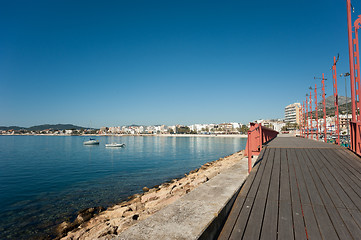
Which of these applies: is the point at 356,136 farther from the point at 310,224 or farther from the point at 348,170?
the point at 310,224

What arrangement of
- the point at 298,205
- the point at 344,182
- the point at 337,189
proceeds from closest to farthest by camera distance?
the point at 298,205, the point at 337,189, the point at 344,182

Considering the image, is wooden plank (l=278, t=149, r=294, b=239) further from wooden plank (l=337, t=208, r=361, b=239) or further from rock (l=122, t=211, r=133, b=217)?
rock (l=122, t=211, r=133, b=217)

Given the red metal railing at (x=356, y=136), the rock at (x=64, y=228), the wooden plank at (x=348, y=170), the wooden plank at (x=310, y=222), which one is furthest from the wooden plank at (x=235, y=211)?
the rock at (x=64, y=228)

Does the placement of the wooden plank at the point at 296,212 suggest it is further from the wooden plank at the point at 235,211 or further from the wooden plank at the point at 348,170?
the wooden plank at the point at 348,170

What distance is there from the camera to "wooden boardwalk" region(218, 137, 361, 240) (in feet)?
8.73

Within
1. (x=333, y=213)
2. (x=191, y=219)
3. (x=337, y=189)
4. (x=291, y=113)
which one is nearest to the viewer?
(x=191, y=219)

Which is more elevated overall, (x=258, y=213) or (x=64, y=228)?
(x=258, y=213)

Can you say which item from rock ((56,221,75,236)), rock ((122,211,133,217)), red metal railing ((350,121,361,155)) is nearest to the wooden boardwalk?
red metal railing ((350,121,361,155))

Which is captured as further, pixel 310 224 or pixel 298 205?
pixel 298 205

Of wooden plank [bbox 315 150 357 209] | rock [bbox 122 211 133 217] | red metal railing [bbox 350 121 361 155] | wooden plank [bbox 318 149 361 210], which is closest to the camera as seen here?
wooden plank [bbox 315 150 357 209]

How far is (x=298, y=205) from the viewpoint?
342 centimetres

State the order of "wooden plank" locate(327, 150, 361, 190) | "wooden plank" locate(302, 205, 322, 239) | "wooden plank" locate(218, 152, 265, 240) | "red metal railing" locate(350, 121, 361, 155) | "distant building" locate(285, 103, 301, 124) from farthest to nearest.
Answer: "distant building" locate(285, 103, 301, 124) → "red metal railing" locate(350, 121, 361, 155) → "wooden plank" locate(327, 150, 361, 190) → "wooden plank" locate(218, 152, 265, 240) → "wooden plank" locate(302, 205, 322, 239)

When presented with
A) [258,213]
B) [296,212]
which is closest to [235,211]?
[258,213]

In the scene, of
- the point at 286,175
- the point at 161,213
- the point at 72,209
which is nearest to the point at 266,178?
the point at 286,175
